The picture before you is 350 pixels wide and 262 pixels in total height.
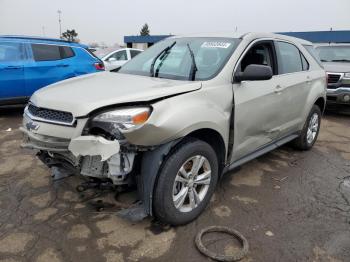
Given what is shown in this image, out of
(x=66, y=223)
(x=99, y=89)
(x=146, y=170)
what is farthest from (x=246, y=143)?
(x=66, y=223)

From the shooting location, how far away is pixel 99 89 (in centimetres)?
297

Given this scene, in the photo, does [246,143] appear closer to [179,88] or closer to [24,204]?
[179,88]

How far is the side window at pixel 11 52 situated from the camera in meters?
7.01

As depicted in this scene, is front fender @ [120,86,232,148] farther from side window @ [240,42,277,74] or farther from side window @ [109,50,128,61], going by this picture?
side window @ [109,50,128,61]

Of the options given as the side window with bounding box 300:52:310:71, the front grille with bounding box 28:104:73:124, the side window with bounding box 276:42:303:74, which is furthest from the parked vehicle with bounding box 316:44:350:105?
the front grille with bounding box 28:104:73:124

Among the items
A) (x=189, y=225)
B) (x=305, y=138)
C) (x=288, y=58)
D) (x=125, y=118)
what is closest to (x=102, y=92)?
(x=125, y=118)

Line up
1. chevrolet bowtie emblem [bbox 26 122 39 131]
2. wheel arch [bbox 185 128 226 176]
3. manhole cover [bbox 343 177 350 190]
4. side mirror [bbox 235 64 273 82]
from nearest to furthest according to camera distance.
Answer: chevrolet bowtie emblem [bbox 26 122 39 131] < wheel arch [bbox 185 128 226 176] < side mirror [bbox 235 64 273 82] < manhole cover [bbox 343 177 350 190]

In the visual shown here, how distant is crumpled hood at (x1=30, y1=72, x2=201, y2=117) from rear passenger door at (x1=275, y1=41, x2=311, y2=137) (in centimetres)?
166

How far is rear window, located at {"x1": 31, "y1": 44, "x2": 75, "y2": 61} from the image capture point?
734 cm

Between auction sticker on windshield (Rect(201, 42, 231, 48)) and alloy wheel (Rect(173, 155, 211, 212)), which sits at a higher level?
auction sticker on windshield (Rect(201, 42, 231, 48))

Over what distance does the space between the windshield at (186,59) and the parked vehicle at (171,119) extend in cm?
1

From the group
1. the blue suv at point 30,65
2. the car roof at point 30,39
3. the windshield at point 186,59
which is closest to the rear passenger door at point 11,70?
the blue suv at point 30,65

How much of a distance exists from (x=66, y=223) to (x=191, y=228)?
1.16 metres

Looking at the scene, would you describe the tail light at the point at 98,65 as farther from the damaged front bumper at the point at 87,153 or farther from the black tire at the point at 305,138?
the damaged front bumper at the point at 87,153
